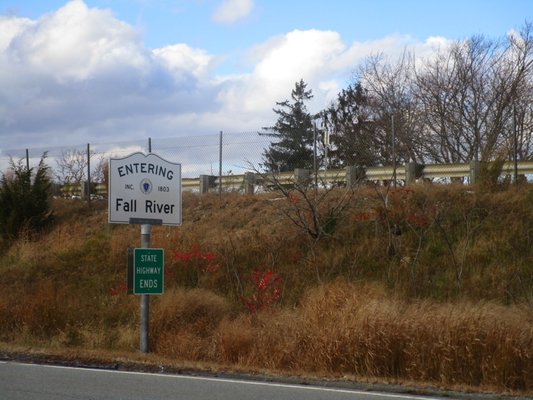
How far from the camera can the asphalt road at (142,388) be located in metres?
9.45

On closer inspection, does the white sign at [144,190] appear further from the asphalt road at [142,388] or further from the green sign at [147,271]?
the asphalt road at [142,388]

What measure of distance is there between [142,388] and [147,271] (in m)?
3.82

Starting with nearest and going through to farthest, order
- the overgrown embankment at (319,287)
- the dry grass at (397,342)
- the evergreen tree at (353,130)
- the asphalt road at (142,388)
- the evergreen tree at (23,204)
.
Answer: the asphalt road at (142,388) → the dry grass at (397,342) → the overgrown embankment at (319,287) → the evergreen tree at (23,204) → the evergreen tree at (353,130)

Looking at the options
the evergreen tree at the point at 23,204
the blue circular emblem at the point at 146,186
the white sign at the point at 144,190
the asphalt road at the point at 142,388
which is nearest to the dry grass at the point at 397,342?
the asphalt road at the point at 142,388

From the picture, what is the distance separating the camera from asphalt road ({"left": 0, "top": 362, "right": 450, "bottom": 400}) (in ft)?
31.0

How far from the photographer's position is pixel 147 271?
1355cm

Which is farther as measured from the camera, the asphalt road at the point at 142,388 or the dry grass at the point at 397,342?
the dry grass at the point at 397,342

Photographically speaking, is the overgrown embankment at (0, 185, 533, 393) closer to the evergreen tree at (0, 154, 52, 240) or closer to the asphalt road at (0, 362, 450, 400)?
the evergreen tree at (0, 154, 52, 240)

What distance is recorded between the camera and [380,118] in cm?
3344

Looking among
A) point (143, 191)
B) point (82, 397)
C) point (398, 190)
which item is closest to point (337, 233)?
point (398, 190)

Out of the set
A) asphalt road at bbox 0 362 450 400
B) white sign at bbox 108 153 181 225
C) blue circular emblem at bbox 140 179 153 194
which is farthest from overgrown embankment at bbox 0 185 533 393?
blue circular emblem at bbox 140 179 153 194

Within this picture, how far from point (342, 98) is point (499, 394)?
1200 inches

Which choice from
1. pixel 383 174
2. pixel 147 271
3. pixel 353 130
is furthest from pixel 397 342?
pixel 353 130

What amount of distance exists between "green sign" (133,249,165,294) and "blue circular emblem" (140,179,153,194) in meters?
1.12
